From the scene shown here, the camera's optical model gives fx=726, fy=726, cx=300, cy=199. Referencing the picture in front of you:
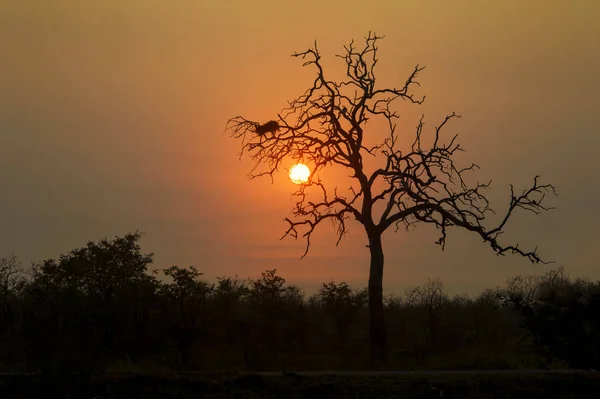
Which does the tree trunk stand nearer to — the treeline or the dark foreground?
the treeline

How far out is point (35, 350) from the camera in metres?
19.2

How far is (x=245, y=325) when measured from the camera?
1484 inches

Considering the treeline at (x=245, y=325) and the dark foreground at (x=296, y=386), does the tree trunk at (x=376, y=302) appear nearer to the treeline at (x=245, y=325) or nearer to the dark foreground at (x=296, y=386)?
the treeline at (x=245, y=325)

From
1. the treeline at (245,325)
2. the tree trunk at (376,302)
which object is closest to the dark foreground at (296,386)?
the treeline at (245,325)

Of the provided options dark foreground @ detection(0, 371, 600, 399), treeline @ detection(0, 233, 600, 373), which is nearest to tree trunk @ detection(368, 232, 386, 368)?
treeline @ detection(0, 233, 600, 373)

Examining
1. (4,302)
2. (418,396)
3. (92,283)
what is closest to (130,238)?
(92,283)

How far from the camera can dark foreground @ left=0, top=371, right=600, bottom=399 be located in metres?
18.3

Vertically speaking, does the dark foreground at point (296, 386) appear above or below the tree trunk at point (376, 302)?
below

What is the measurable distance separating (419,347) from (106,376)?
19714 mm

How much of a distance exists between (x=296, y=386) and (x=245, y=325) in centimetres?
1953

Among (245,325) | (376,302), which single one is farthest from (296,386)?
(245,325)

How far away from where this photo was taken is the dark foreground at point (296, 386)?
18.3m

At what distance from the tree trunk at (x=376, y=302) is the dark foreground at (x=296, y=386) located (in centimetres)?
733

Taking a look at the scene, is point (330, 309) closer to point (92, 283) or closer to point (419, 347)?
point (419, 347)
